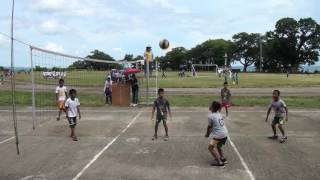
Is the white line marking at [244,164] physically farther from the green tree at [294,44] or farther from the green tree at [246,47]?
the green tree at [246,47]

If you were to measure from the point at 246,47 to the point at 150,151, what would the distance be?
4983 inches

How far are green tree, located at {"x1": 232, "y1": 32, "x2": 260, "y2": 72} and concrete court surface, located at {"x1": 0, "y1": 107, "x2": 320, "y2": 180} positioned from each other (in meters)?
116

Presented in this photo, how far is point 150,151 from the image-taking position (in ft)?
45.6

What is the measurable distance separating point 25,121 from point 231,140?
→ 8.89 metres

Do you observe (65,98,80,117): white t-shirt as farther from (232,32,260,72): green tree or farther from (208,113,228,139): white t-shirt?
(232,32,260,72): green tree

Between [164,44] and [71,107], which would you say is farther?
[164,44]

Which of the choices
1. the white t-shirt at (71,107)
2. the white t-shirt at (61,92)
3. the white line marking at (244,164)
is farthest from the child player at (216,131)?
the white t-shirt at (61,92)

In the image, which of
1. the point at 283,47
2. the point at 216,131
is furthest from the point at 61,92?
the point at 283,47

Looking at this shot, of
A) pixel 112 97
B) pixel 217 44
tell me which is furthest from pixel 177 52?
pixel 112 97

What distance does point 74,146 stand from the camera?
14.8 metres

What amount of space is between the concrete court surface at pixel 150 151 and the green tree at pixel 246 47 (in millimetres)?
115612

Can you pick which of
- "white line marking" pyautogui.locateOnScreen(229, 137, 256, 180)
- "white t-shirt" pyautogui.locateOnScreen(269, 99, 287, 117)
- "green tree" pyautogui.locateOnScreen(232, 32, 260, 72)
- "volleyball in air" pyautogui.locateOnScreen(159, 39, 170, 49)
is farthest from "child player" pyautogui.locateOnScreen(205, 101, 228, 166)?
"green tree" pyautogui.locateOnScreen(232, 32, 260, 72)

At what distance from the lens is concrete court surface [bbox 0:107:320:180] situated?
11219 millimetres

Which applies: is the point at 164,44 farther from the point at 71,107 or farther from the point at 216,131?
the point at 216,131
